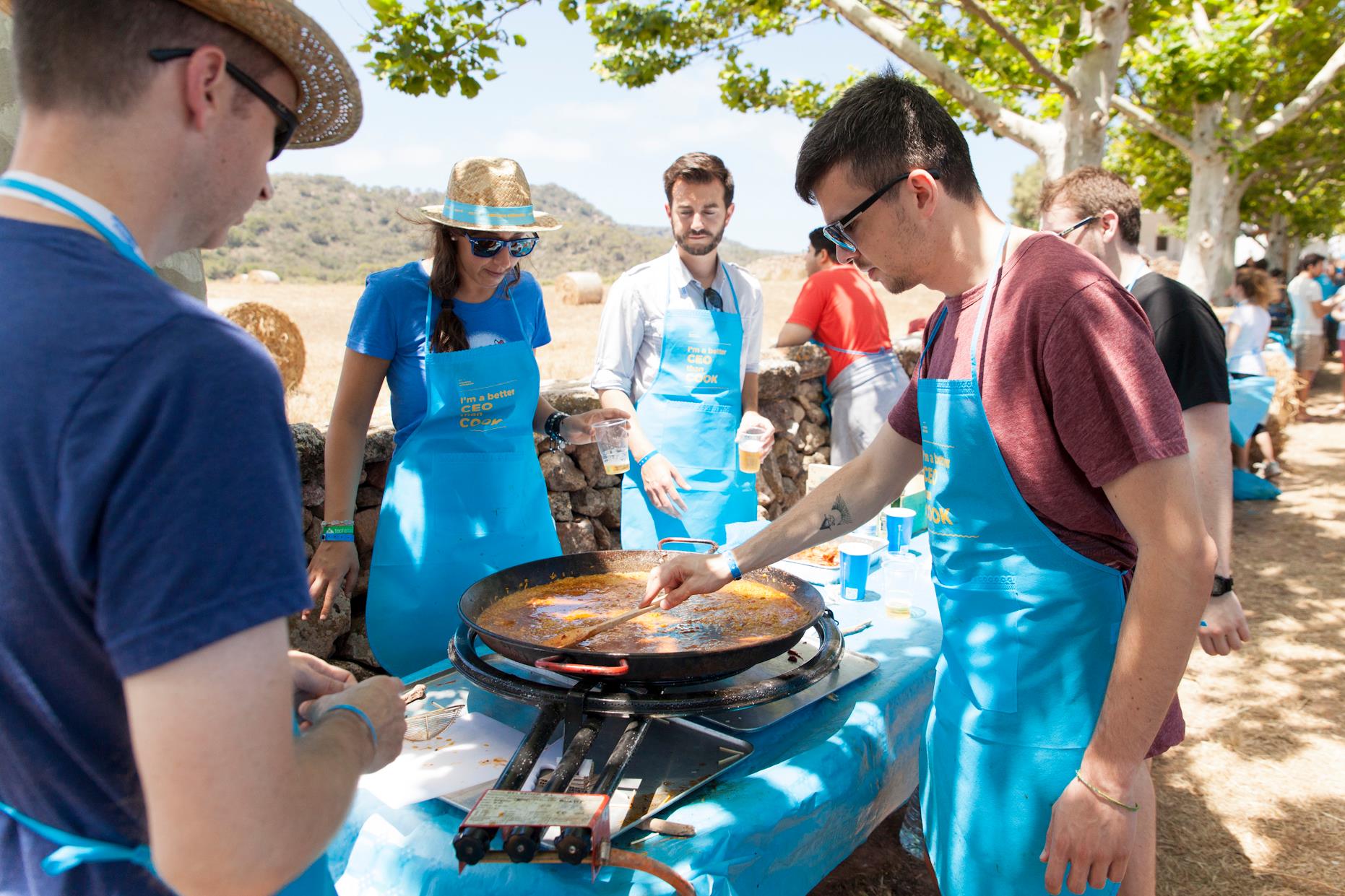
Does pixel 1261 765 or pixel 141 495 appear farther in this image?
pixel 1261 765

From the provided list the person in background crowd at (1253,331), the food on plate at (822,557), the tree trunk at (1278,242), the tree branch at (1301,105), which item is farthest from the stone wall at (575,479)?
the tree trunk at (1278,242)

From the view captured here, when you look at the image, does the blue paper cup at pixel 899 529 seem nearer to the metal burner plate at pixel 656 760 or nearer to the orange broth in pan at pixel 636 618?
the orange broth in pan at pixel 636 618

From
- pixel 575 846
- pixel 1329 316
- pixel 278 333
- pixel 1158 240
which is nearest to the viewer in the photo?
pixel 575 846

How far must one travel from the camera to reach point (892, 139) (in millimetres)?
1736

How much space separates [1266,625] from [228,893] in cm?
637

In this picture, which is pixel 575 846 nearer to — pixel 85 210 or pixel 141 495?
pixel 141 495

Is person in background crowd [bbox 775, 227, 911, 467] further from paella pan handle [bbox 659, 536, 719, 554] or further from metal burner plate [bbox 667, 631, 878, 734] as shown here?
metal burner plate [bbox 667, 631, 878, 734]

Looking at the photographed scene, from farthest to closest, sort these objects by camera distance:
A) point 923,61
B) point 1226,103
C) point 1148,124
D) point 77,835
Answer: point 1226,103 < point 1148,124 < point 923,61 < point 77,835

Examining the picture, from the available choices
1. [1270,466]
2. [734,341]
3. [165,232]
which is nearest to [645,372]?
[734,341]

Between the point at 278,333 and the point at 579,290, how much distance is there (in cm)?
1235

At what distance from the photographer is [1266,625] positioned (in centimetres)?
554

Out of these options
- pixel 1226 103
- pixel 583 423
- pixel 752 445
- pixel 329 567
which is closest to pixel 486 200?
pixel 583 423

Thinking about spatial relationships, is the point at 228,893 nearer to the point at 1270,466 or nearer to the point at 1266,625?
the point at 1266,625

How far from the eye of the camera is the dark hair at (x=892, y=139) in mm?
1736
